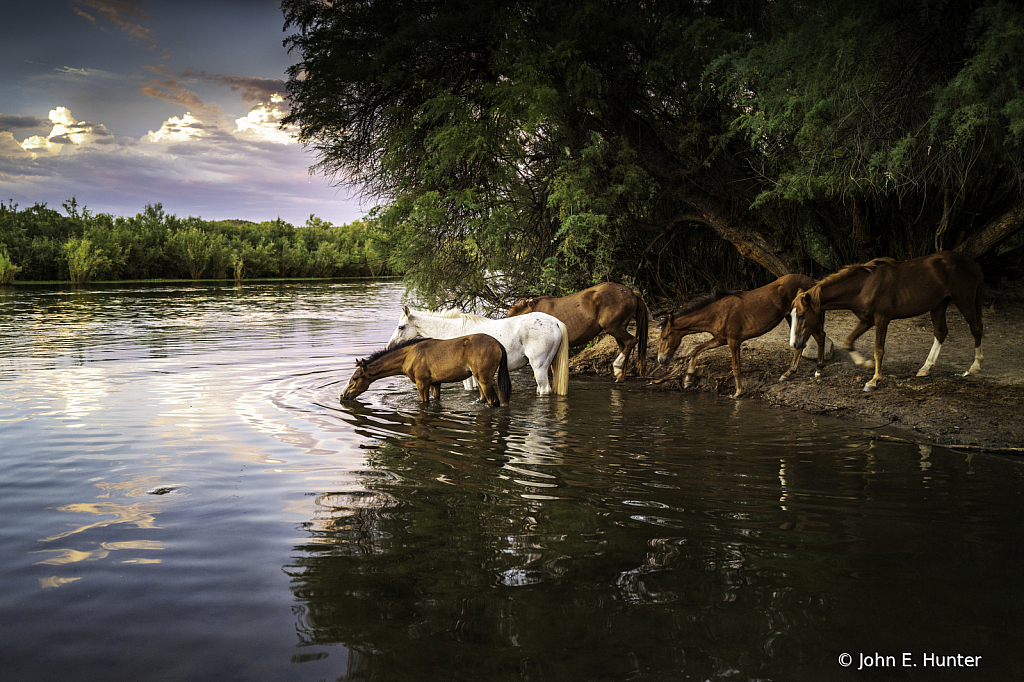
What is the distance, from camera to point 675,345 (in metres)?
11.5

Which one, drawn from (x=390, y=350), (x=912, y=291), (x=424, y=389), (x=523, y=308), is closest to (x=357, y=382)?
(x=390, y=350)

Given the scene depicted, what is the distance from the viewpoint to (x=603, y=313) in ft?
39.5

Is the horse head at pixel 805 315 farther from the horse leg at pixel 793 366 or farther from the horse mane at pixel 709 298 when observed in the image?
the horse mane at pixel 709 298

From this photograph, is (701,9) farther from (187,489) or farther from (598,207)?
(187,489)

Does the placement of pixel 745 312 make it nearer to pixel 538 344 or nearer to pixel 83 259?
pixel 538 344

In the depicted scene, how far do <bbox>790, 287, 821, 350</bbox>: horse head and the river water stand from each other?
6.40ft

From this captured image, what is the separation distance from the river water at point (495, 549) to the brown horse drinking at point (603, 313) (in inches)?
137

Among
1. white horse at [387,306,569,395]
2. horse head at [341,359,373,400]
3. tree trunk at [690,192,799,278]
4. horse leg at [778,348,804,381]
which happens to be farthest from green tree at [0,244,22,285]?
horse leg at [778,348,804,381]

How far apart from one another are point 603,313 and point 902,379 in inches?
193

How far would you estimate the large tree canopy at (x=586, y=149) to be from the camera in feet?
38.2

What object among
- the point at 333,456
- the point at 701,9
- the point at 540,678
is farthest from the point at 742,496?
the point at 701,9

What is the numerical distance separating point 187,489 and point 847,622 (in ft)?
16.6

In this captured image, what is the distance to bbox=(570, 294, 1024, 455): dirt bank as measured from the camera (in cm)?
760

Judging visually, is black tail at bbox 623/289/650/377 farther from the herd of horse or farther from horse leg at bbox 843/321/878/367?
horse leg at bbox 843/321/878/367
